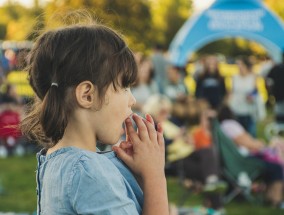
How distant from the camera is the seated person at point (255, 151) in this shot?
7.33 m

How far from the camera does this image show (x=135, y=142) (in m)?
1.60

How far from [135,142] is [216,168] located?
5055mm

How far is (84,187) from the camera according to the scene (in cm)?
144

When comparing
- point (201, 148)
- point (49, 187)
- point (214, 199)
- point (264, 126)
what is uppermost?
point (49, 187)

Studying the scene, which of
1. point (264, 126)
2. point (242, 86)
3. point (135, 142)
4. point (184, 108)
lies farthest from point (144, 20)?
point (135, 142)

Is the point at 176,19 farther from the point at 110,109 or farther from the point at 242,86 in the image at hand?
the point at 110,109

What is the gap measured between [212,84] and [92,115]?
31.5ft

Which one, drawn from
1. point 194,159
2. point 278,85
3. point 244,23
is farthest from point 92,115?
point 244,23

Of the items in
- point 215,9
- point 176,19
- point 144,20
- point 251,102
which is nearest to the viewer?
point 251,102

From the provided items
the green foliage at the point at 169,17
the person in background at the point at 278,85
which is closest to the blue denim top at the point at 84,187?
the person in background at the point at 278,85

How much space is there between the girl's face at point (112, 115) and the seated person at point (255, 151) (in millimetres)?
5808

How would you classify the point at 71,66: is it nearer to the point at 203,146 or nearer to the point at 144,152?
the point at 144,152

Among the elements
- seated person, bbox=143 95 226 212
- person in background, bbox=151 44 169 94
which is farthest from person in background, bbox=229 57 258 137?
seated person, bbox=143 95 226 212

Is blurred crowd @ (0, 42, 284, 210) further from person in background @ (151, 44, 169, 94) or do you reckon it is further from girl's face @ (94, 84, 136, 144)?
girl's face @ (94, 84, 136, 144)
